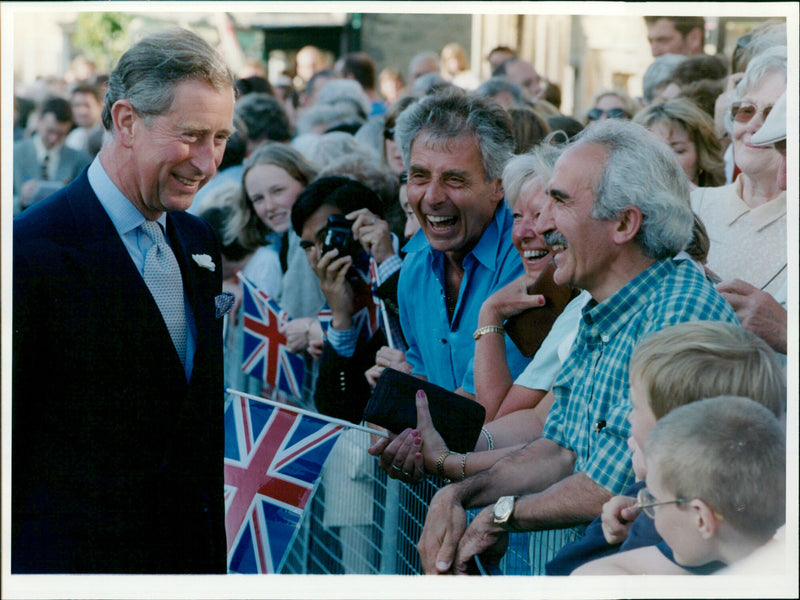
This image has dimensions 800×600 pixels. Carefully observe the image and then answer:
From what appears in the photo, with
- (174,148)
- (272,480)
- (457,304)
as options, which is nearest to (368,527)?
(272,480)

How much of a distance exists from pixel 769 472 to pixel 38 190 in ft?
23.7

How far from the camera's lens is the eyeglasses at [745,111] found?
3205 mm

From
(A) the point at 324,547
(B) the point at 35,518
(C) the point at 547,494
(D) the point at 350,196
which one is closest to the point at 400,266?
(D) the point at 350,196

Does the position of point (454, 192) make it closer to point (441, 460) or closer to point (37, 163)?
point (441, 460)

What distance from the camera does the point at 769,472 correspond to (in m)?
2.22

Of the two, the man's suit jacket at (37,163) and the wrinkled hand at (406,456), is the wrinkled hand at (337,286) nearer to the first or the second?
the wrinkled hand at (406,456)

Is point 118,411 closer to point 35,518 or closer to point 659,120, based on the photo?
point 35,518

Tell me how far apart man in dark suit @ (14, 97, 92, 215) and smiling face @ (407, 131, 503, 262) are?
6.10m

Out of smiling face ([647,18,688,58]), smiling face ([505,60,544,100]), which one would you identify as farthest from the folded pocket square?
smiling face ([505,60,544,100])

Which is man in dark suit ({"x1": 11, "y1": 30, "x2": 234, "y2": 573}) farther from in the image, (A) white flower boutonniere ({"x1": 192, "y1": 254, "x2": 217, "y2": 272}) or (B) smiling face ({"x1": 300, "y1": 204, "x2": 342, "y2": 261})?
(B) smiling face ({"x1": 300, "y1": 204, "x2": 342, "y2": 261})

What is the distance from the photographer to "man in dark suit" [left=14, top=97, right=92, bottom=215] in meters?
9.00

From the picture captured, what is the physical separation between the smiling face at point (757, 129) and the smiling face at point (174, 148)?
166 cm

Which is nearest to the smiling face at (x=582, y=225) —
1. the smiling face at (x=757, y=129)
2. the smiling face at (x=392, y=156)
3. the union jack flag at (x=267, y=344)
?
the smiling face at (x=757, y=129)

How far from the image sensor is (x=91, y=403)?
8.13 ft
